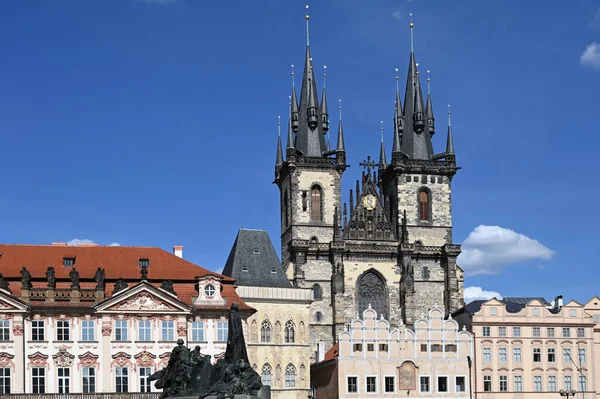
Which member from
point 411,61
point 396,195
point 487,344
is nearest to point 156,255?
point 487,344

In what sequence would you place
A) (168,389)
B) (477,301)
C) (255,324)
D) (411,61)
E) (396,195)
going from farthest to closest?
(411,61) < (396,195) < (477,301) < (255,324) < (168,389)

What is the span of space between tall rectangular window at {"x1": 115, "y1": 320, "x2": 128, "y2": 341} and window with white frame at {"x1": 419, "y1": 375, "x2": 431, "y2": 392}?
23013mm

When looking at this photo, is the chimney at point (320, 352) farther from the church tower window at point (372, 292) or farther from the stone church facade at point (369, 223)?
the church tower window at point (372, 292)

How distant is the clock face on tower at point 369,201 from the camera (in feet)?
294

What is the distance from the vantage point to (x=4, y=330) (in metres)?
56.2

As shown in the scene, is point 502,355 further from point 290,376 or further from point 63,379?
point 63,379

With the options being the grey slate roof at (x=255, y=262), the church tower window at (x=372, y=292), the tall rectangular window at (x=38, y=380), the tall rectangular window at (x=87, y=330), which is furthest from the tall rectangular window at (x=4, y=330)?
the church tower window at (x=372, y=292)

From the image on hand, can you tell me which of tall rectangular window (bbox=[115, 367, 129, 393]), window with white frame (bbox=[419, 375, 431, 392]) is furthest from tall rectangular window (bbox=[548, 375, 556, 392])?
tall rectangular window (bbox=[115, 367, 129, 393])

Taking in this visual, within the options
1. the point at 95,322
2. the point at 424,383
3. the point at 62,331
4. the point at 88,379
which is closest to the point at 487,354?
the point at 424,383

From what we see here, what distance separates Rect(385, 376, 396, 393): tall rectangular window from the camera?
70.6m

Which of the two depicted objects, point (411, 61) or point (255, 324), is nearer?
point (255, 324)

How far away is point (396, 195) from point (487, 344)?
19.6 meters

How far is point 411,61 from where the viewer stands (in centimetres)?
9712

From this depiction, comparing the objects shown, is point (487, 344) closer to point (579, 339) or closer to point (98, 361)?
point (579, 339)
